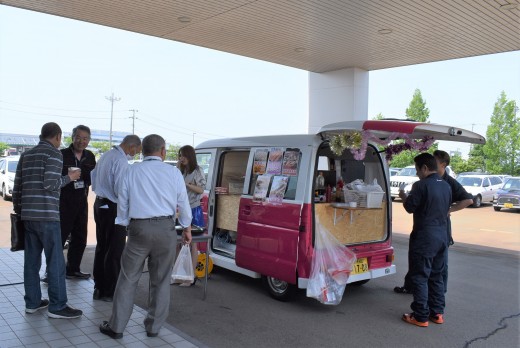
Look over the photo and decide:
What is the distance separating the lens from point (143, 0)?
22.8 feet

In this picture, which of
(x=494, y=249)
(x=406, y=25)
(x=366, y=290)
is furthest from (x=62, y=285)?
(x=494, y=249)

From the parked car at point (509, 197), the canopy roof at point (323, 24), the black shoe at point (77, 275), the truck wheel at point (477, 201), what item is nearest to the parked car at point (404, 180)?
the truck wheel at point (477, 201)

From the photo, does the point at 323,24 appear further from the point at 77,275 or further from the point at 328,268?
the point at 77,275

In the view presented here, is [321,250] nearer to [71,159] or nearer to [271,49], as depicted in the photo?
[71,159]

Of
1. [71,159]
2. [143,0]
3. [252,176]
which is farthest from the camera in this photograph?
[143,0]

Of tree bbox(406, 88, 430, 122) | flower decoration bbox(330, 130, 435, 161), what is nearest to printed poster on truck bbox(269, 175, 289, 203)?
flower decoration bbox(330, 130, 435, 161)

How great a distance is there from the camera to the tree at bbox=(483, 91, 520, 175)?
34.3 metres

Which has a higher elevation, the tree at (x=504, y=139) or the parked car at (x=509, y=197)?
the tree at (x=504, y=139)

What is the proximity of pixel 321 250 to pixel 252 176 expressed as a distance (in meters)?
1.43

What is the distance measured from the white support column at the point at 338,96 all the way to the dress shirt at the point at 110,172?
23.7ft

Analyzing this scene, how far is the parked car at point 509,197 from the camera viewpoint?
57.8 ft

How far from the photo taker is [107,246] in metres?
4.94

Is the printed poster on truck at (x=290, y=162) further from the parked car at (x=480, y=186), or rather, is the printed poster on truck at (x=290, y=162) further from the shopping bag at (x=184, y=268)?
the parked car at (x=480, y=186)

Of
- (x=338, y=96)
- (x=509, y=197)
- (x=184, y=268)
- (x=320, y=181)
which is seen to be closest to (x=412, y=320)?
(x=320, y=181)
